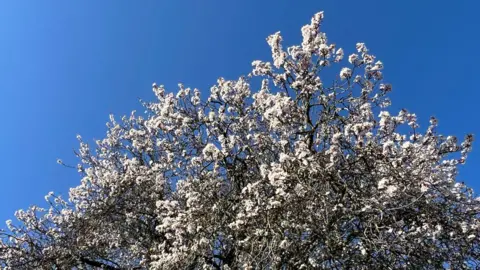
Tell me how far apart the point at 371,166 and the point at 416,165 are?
1.82 ft

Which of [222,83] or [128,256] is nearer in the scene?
[222,83]

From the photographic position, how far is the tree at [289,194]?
5.14 metres

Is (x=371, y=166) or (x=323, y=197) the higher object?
(x=371, y=166)

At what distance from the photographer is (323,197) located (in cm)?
513

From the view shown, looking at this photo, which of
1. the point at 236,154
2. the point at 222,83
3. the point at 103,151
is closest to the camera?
the point at 236,154

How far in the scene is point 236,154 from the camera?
744 centimetres

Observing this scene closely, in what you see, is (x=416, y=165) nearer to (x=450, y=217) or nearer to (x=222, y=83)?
(x=450, y=217)

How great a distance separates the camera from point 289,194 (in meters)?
5.35

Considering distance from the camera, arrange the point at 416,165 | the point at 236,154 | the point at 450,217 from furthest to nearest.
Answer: the point at 236,154
the point at 416,165
the point at 450,217

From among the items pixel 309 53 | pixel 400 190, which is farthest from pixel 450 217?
pixel 309 53

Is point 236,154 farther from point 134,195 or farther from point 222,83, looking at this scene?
point 134,195

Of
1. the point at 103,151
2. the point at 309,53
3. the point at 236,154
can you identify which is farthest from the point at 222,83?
the point at 103,151

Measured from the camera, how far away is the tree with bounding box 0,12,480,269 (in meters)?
5.14

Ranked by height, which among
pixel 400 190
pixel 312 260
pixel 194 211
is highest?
pixel 194 211
